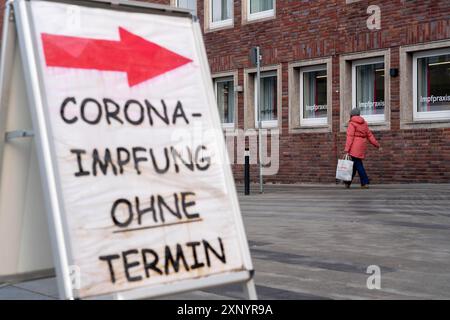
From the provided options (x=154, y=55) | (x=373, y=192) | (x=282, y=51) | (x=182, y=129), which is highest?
(x=282, y=51)

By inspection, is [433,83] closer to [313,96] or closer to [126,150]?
[313,96]

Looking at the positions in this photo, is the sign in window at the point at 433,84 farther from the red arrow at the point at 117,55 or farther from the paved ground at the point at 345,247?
the red arrow at the point at 117,55

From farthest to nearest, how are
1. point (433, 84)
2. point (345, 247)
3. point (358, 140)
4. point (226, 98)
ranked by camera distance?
point (226, 98) < point (433, 84) < point (358, 140) < point (345, 247)

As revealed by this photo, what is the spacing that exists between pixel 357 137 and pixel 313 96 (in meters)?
3.33

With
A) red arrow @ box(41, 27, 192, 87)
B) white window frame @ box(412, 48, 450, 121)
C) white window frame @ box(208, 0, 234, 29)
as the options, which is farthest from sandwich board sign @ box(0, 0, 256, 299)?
white window frame @ box(208, 0, 234, 29)

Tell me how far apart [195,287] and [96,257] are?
567mm

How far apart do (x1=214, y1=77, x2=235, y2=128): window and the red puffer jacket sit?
622cm

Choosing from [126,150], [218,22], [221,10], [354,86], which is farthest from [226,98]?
[126,150]

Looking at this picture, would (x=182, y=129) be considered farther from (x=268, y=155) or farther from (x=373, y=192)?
(x=268, y=155)

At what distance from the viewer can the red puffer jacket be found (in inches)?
619

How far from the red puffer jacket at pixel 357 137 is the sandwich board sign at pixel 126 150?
11858 millimetres

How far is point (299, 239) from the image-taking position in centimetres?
845

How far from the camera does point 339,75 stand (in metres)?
17.7

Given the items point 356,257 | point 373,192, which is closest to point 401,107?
point 373,192
